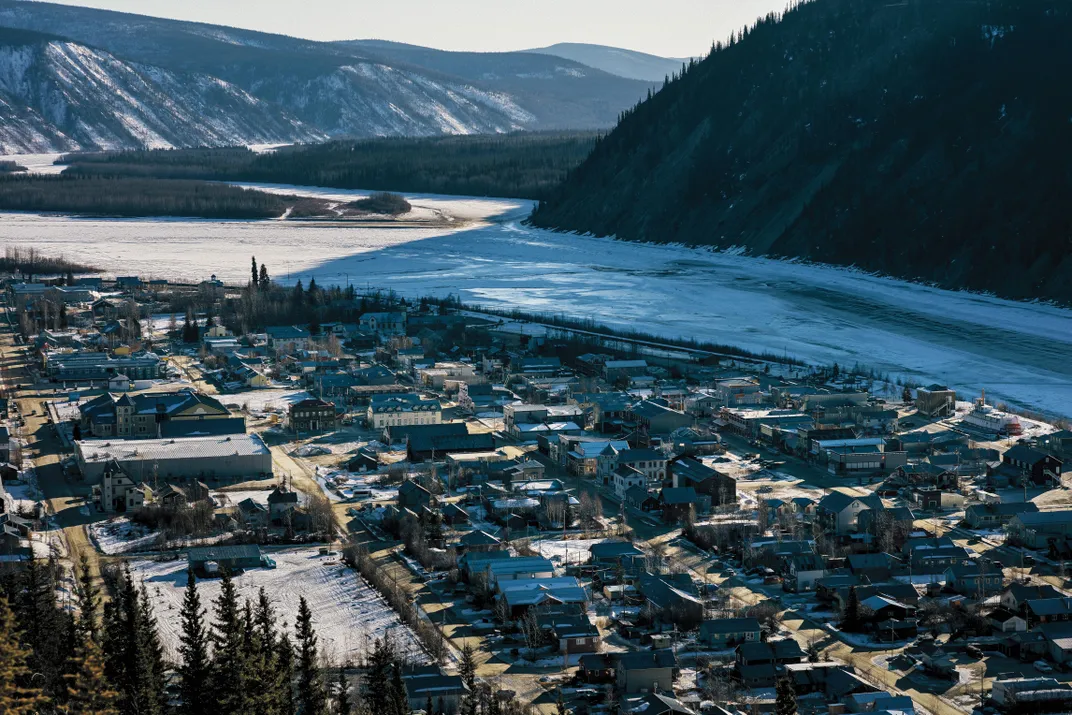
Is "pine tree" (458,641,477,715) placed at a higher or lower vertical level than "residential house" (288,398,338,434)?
higher

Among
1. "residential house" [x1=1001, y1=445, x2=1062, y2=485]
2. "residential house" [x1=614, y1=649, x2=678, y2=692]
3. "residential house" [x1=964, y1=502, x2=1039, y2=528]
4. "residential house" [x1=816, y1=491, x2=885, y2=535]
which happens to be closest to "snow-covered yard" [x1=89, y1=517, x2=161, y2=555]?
"residential house" [x1=614, y1=649, x2=678, y2=692]

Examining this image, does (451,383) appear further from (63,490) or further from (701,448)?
(63,490)

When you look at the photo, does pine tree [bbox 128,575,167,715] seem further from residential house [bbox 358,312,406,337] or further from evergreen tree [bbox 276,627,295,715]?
residential house [bbox 358,312,406,337]

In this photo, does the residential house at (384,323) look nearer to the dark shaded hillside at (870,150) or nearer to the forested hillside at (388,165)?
the dark shaded hillside at (870,150)

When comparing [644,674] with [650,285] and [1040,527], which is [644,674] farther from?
[650,285]

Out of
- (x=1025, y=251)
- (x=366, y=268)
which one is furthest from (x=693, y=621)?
(x=366, y=268)

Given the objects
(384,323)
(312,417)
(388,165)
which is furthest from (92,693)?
(388,165)
